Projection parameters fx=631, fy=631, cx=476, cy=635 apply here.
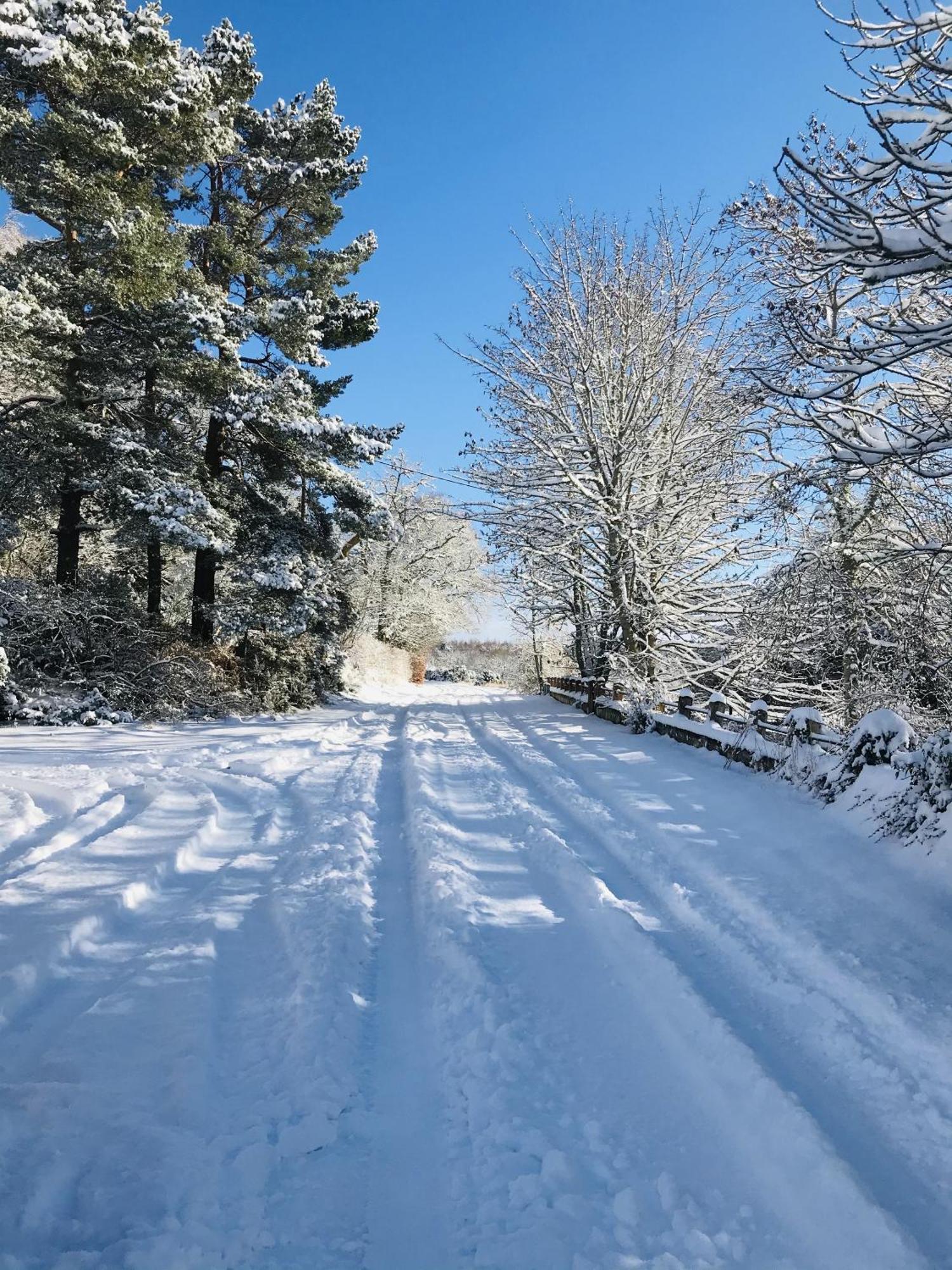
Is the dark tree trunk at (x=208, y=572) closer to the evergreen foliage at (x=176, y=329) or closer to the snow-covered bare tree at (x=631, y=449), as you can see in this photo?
the evergreen foliage at (x=176, y=329)

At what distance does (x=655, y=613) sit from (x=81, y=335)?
12.9 m

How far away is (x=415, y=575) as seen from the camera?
36.1 m

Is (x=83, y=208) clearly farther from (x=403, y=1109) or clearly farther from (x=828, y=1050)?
(x=828, y=1050)

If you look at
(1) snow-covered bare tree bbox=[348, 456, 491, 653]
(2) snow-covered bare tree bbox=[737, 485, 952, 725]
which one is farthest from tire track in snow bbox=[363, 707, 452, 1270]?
(1) snow-covered bare tree bbox=[348, 456, 491, 653]

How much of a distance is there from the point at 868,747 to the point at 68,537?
1396 cm

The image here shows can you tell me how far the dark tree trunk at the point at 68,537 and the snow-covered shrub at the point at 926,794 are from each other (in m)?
13.8

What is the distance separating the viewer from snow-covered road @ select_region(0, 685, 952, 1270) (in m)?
2.03

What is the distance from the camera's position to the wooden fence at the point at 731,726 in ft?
23.9

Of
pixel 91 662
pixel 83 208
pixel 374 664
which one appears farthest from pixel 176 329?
pixel 374 664

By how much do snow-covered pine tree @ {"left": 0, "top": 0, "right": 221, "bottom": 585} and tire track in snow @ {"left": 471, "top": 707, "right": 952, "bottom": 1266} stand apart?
1186cm

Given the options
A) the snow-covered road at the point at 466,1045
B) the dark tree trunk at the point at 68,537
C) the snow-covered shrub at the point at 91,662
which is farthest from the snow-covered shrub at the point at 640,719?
the dark tree trunk at the point at 68,537

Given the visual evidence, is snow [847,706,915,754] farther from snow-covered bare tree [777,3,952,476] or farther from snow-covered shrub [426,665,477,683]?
snow-covered shrub [426,665,477,683]

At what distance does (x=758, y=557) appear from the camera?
1388 cm

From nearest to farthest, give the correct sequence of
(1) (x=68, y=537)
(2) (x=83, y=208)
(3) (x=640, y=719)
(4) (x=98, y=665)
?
1. (2) (x=83, y=208)
2. (4) (x=98, y=665)
3. (3) (x=640, y=719)
4. (1) (x=68, y=537)
